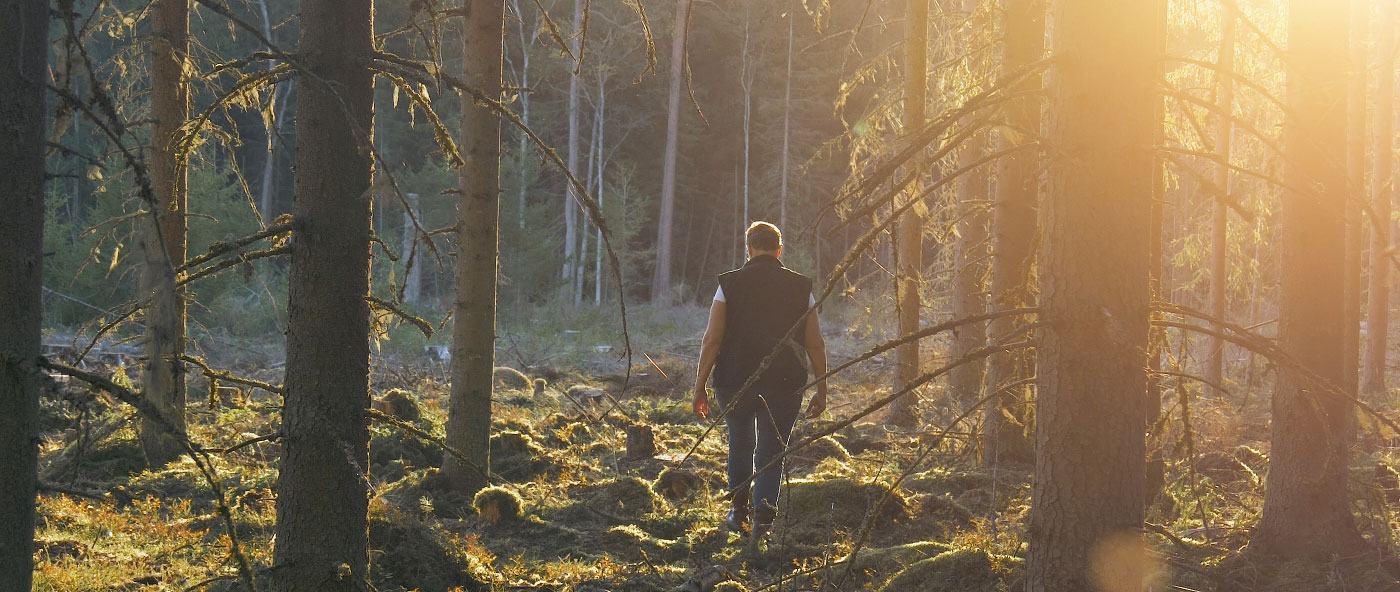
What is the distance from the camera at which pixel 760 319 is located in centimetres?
598

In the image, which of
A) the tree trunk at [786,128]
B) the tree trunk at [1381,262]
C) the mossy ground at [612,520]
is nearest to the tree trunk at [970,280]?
the mossy ground at [612,520]

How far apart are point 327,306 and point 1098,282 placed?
255cm

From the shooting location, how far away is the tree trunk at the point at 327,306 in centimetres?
310

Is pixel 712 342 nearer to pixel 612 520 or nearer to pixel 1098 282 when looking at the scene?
pixel 612 520

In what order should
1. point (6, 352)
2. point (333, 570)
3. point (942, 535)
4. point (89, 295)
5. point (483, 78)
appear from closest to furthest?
point (6, 352) < point (333, 570) < point (942, 535) < point (483, 78) < point (89, 295)

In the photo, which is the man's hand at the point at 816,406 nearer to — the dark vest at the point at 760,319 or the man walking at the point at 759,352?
the man walking at the point at 759,352

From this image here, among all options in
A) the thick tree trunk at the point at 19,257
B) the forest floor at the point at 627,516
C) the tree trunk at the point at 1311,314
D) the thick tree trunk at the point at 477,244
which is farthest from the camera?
the thick tree trunk at the point at 477,244

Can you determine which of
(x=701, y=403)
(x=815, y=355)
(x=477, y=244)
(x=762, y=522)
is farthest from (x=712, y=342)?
(x=477, y=244)

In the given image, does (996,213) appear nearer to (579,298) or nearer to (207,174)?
(207,174)

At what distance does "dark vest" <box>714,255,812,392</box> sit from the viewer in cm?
596

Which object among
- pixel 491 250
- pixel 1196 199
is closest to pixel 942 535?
pixel 491 250

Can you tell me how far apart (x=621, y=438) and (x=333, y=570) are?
741 cm

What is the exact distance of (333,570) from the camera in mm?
3223

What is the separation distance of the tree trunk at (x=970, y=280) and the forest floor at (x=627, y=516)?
0.70 m
